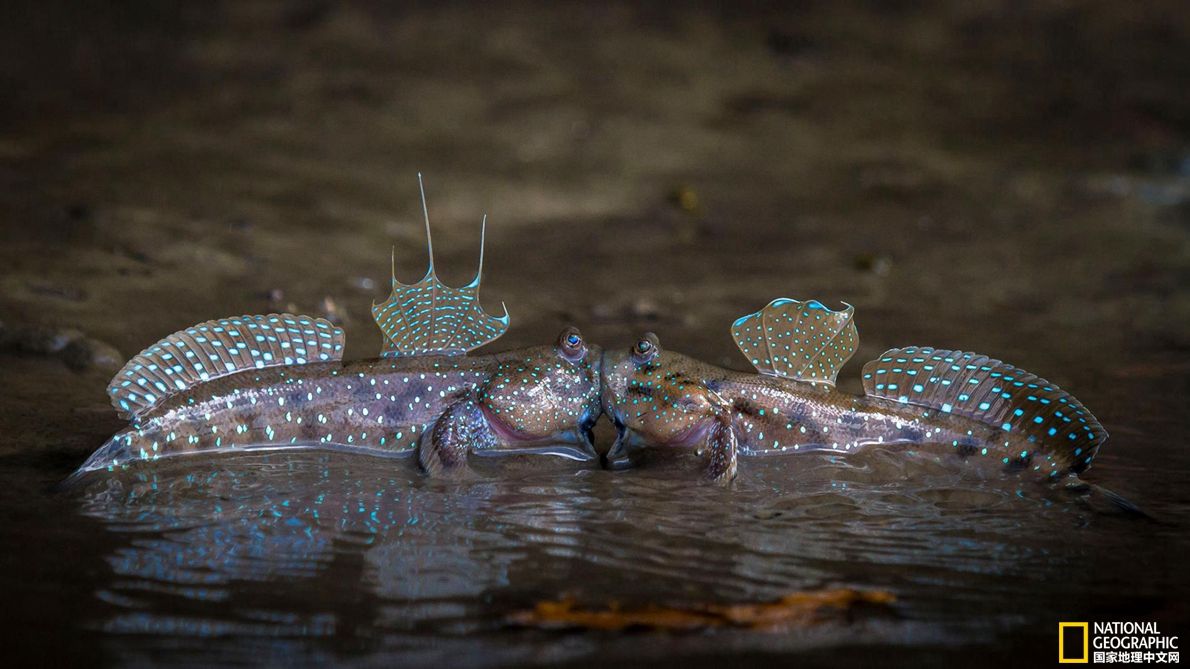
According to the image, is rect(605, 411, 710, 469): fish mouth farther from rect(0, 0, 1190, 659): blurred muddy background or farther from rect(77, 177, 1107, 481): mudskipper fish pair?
rect(0, 0, 1190, 659): blurred muddy background

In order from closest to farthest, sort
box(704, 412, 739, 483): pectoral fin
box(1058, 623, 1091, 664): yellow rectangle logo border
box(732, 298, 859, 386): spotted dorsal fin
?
1. box(1058, 623, 1091, 664): yellow rectangle logo border
2. box(704, 412, 739, 483): pectoral fin
3. box(732, 298, 859, 386): spotted dorsal fin

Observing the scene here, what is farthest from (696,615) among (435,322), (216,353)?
(216,353)

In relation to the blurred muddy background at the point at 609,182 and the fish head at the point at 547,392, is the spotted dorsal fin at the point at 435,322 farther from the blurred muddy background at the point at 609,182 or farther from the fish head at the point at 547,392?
the blurred muddy background at the point at 609,182

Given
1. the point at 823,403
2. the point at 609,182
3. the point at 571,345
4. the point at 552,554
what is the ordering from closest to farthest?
the point at 552,554, the point at 571,345, the point at 823,403, the point at 609,182

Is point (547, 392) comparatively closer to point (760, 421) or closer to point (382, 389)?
point (382, 389)

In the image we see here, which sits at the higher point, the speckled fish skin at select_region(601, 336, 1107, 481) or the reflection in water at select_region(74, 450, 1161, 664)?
the speckled fish skin at select_region(601, 336, 1107, 481)

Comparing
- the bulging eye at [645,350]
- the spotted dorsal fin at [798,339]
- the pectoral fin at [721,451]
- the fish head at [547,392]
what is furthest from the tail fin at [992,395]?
the fish head at [547,392]

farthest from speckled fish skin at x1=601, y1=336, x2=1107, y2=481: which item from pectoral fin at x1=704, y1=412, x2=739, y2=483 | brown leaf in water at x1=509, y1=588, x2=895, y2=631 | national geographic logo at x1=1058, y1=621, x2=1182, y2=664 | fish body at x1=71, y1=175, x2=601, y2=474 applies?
national geographic logo at x1=1058, y1=621, x2=1182, y2=664

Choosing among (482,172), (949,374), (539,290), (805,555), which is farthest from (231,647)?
(482,172)
